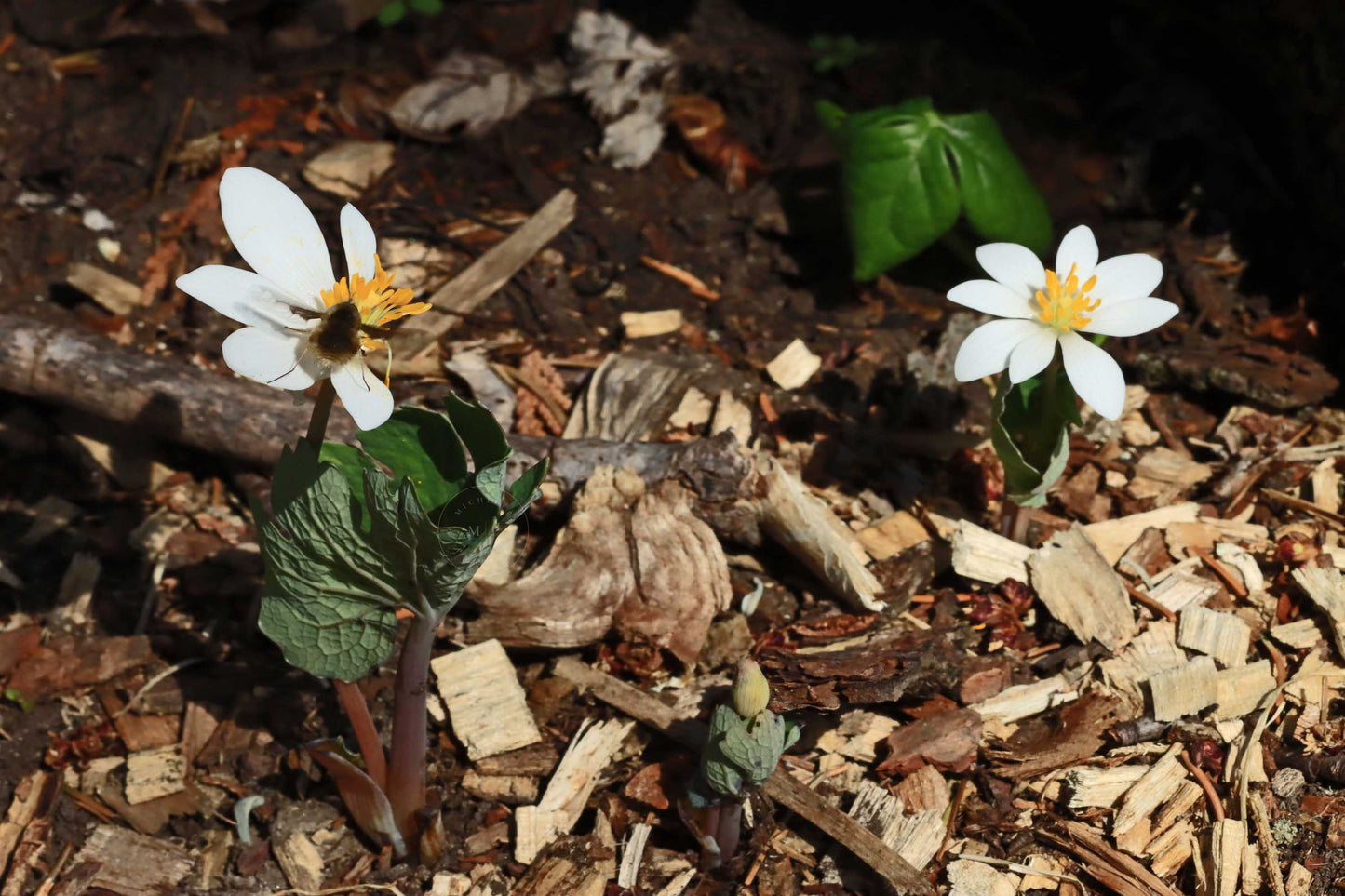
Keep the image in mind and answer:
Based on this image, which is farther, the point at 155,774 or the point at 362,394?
the point at 155,774

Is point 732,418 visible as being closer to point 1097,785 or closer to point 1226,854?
point 1097,785

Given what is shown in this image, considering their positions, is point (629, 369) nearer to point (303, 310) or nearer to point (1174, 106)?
point (303, 310)

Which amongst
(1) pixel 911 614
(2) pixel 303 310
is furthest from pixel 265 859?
(1) pixel 911 614

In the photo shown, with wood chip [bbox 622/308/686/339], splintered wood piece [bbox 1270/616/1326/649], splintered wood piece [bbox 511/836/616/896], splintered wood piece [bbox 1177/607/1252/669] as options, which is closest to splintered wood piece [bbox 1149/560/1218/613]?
splintered wood piece [bbox 1177/607/1252/669]

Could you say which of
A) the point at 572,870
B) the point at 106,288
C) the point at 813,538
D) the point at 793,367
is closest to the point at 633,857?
the point at 572,870

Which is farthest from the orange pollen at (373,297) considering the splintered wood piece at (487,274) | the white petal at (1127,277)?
the splintered wood piece at (487,274)
